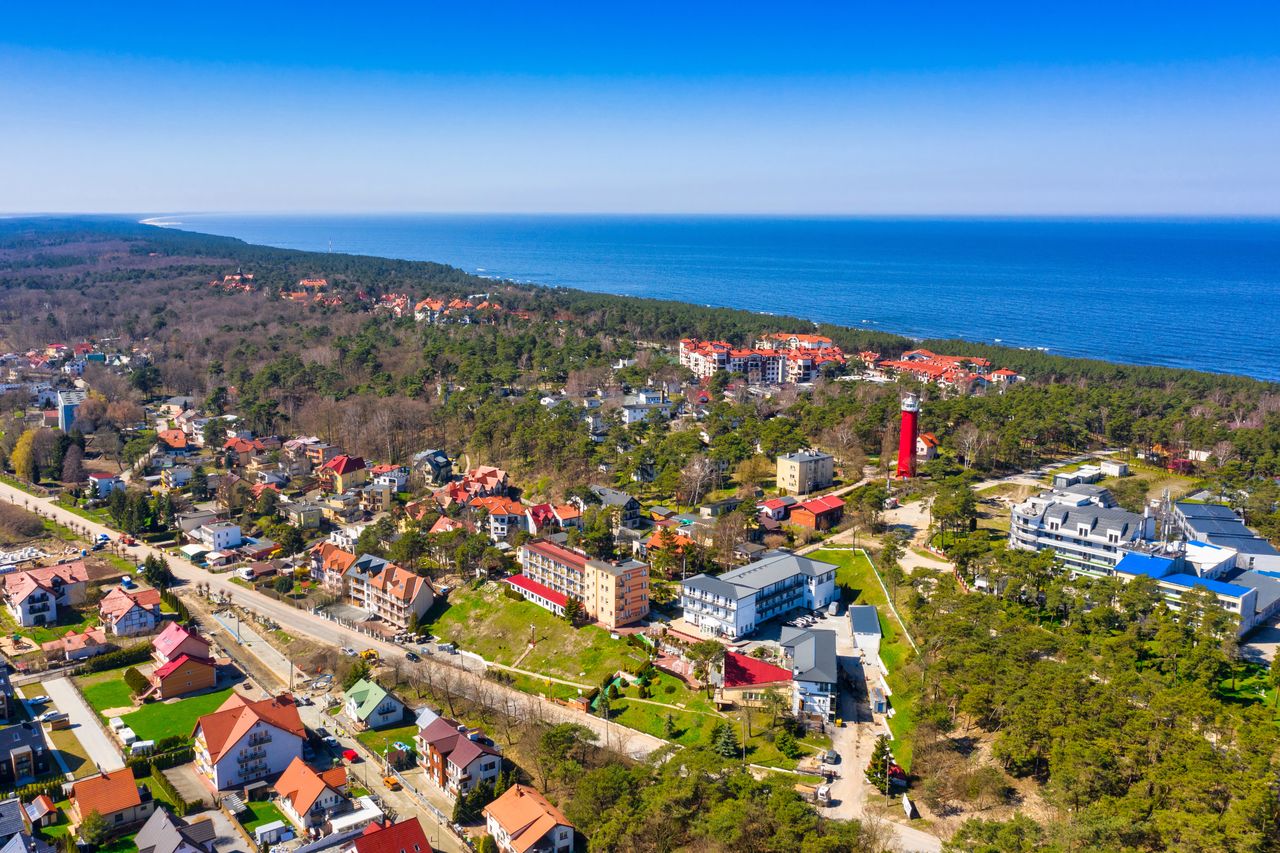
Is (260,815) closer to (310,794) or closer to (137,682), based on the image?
(310,794)

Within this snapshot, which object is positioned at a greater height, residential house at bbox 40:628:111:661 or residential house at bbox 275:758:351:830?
residential house at bbox 275:758:351:830

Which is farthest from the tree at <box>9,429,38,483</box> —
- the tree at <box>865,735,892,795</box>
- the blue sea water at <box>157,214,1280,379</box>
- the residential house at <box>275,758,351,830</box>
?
the blue sea water at <box>157,214,1280,379</box>

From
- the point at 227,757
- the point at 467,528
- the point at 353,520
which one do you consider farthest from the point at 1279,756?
the point at 353,520

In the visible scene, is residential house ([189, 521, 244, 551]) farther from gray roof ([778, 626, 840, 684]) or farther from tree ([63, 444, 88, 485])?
gray roof ([778, 626, 840, 684])

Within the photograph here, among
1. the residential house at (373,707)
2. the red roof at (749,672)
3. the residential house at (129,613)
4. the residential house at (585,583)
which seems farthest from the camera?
the residential house at (129,613)

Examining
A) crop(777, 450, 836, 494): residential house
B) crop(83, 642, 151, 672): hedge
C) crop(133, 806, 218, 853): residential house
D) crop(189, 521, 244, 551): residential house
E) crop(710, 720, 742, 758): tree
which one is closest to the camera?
crop(133, 806, 218, 853): residential house

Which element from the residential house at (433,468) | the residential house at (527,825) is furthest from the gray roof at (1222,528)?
the residential house at (433,468)

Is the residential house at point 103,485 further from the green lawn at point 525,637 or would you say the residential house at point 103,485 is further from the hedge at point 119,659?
the green lawn at point 525,637
